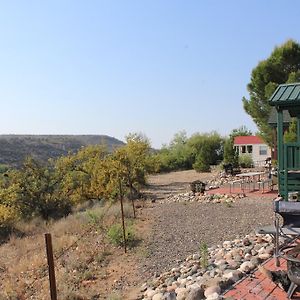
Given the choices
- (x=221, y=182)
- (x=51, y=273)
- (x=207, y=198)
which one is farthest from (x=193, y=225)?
(x=221, y=182)

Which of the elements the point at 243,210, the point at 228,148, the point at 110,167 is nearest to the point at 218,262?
the point at 243,210

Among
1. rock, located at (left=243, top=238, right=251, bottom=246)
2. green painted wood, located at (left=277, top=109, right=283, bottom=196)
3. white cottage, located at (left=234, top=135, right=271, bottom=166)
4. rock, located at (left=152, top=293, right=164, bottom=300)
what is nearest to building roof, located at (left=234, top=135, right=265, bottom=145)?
white cottage, located at (left=234, top=135, right=271, bottom=166)

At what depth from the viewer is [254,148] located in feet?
144

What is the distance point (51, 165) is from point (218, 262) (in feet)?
43.7

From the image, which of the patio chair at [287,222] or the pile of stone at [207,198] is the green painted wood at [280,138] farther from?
the pile of stone at [207,198]

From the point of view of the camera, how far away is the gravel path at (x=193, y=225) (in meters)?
10.7

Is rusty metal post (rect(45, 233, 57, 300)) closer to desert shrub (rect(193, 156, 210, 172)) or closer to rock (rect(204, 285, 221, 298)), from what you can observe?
rock (rect(204, 285, 221, 298))

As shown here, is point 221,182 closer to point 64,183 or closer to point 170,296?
point 64,183

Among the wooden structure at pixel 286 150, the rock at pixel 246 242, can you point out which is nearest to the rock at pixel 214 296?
the wooden structure at pixel 286 150

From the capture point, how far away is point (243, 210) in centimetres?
1560

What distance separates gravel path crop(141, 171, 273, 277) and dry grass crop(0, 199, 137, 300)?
1.27 m

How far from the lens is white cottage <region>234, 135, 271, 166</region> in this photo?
42.8 metres

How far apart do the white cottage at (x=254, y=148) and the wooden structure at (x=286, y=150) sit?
3271cm

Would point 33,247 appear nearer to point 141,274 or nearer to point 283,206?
point 141,274
